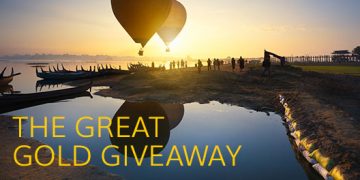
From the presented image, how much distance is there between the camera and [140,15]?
94.7 ft

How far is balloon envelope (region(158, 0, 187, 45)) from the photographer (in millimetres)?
43719

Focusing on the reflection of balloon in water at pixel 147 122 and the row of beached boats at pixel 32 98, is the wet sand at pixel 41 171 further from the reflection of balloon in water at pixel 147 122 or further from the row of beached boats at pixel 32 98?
the row of beached boats at pixel 32 98

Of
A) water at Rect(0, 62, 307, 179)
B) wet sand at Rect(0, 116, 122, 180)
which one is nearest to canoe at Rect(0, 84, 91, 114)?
water at Rect(0, 62, 307, 179)

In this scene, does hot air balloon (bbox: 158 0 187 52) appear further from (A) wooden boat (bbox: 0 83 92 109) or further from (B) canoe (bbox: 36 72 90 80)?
(B) canoe (bbox: 36 72 90 80)

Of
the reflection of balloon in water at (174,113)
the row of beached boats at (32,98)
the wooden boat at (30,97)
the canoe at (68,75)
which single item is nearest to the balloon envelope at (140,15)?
the reflection of balloon in water at (174,113)

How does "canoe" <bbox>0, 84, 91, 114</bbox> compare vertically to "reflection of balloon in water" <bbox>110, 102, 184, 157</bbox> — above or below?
above

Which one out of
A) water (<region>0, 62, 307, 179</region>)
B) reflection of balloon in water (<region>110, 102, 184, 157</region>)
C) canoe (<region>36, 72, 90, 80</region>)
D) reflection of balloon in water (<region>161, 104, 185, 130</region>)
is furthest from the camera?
canoe (<region>36, 72, 90, 80</region>)

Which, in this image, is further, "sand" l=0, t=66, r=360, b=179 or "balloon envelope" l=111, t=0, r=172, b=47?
"balloon envelope" l=111, t=0, r=172, b=47

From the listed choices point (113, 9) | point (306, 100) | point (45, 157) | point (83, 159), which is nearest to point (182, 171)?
point (83, 159)

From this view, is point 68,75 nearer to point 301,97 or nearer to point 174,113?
point 174,113

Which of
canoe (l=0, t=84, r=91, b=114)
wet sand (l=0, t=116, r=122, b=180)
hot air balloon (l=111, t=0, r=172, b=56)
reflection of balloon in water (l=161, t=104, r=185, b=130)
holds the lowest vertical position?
wet sand (l=0, t=116, r=122, b=180)

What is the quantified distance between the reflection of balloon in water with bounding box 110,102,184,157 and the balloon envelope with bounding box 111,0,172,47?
7838mm

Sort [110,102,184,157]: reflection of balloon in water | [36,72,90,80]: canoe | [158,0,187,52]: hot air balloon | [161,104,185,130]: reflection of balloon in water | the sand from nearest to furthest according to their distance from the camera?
the sand → [110,102,184,157]: reflection of balloon in water → [161,104,185,130]: reflection of balloon in water → [158,0,187,52]: hot air balloon → [36,72,90,80]: canoe

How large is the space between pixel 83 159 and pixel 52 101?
66.9 ft
